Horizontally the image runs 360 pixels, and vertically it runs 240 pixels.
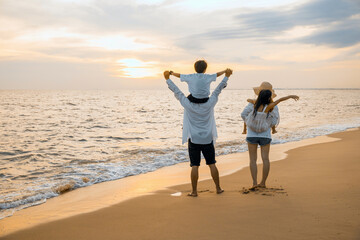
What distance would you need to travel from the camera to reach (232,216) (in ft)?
13.6

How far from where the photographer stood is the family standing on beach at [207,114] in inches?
188

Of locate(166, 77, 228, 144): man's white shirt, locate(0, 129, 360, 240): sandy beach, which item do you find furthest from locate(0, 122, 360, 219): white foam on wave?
locate(166, 77, 228, 144): man's white shirt

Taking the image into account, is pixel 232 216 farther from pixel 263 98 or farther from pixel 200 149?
pixel 263 98

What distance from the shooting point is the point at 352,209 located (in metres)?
4.17

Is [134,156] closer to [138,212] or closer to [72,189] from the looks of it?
[72,189]

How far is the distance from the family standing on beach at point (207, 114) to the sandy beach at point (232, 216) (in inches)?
23.2

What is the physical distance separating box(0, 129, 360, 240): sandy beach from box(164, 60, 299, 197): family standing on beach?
0.59 metres

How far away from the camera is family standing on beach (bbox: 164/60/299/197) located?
4770mm

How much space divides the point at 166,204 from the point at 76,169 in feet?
14.8

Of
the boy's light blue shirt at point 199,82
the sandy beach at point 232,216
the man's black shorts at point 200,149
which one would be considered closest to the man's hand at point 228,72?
the boy's light blue shirt at point 199,82

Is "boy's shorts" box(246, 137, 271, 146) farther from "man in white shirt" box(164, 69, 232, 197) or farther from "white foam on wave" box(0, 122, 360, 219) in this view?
"white foam on wave" box(0, 122, 360, 219)

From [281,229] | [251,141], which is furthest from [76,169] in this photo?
[281,229]

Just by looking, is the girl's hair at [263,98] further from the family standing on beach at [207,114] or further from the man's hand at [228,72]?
the man's hand at [228,72]

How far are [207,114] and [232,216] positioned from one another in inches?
60.7
